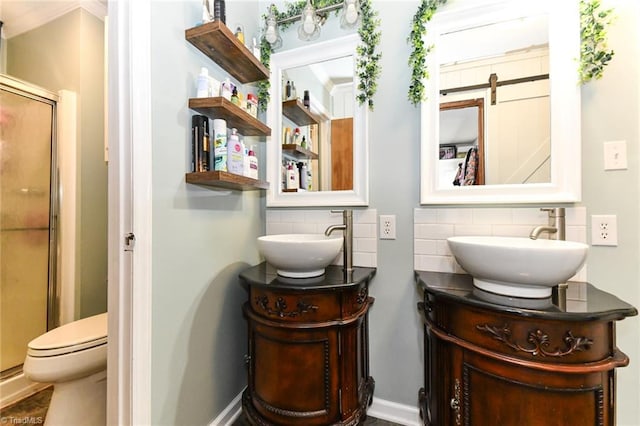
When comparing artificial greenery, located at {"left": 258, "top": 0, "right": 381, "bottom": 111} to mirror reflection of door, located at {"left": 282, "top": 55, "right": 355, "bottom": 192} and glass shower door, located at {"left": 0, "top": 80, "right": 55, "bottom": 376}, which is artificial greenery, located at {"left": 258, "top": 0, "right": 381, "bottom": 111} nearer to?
mirror reflection of door, located at {"left": 282, "top": 55, "right": 355, "bottom": 192}

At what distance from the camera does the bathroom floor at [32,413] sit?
137 cm

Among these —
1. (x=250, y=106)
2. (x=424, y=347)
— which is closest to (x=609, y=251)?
(x=424, y=347)

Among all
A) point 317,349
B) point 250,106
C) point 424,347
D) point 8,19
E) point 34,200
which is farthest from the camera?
point 8,19

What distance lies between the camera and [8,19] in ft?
6.47

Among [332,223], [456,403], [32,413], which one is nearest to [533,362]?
[456,403]

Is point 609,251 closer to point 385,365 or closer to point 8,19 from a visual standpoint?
point 385,365

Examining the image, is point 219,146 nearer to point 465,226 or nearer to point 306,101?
point 306,101

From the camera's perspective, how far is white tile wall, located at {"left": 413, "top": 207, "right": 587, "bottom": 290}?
3.75 ft

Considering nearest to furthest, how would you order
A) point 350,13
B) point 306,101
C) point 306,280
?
point 306,280
point 350,13
point 306,101

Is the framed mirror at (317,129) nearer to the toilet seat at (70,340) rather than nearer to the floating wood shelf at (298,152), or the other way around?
the floating wood shelf at (298,152)

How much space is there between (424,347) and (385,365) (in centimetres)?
25

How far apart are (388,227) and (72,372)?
1.58 m

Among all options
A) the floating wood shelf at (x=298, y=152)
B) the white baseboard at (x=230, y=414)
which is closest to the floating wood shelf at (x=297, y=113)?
the floating wood shelf at (x=298, y=152)

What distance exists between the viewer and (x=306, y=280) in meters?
1.17
